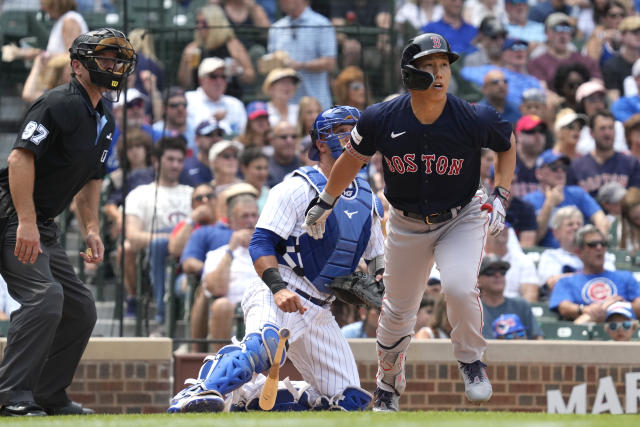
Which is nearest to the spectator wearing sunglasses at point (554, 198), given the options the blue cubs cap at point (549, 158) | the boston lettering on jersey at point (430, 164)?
the blue cubs cap at point (549, 158)

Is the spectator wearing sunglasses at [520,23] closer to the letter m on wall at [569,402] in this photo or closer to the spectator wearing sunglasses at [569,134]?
the spectator wearing sunglasses at [569,134]

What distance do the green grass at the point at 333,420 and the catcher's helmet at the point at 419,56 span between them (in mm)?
1549

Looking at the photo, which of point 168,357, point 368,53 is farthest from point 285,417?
point 368,53

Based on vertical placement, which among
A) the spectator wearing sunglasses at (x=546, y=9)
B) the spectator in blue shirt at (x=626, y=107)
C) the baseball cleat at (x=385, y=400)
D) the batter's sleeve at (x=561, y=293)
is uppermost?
the spectator wearing sunglasses at (x=546, y=9)

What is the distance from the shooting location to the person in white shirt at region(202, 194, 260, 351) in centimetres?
882

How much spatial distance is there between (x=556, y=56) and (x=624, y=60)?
74 centimetres

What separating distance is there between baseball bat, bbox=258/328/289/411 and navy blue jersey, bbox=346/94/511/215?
918 millimetres

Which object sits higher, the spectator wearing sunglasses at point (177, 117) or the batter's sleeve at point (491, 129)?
the spectator wearing sunglasses at point (177, 117)

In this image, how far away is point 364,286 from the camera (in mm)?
6387

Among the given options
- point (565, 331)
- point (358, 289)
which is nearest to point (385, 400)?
point (358, 289)

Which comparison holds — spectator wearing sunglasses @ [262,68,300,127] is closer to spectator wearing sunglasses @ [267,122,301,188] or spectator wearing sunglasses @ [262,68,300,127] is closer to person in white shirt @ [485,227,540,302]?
spectator wearing sunglasses @ [267,122,301,188]

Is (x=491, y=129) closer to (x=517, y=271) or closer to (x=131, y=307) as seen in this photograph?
(x=517, y=271)

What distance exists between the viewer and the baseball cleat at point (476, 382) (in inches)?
235

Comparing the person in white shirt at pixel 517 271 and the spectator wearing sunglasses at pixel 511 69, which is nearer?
the person in white shirt at pixel 517 271
